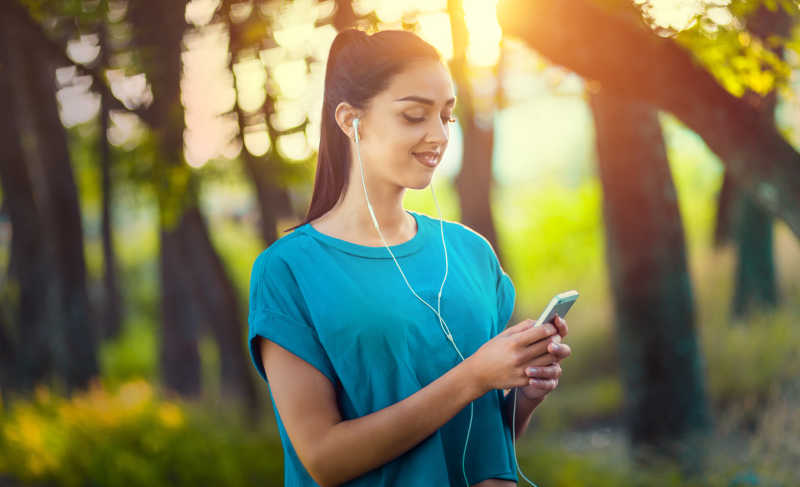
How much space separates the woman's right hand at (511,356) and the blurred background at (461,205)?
1077 mm

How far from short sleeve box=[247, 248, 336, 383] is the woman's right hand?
0.39 m

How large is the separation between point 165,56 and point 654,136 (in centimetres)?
364

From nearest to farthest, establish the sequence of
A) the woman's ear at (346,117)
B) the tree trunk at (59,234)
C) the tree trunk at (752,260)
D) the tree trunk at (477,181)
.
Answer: the woman's ear at (346,117)
the tree trunk at (477,181)
the tree trunk at (59,234)
the tree trunk at (752,260)

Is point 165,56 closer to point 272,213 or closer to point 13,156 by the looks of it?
point 272,213

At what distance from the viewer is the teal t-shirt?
198 centimetres

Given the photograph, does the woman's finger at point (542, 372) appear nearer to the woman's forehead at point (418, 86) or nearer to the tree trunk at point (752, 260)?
the woman's forehead at point (418, 86)

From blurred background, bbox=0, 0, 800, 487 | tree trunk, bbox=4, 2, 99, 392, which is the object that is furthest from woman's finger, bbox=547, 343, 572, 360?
tree trunk, bbox=4, 2, 99, 392

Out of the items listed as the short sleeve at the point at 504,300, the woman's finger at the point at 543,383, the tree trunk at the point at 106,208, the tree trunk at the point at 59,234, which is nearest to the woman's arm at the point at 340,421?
the woman's finger at the point at 543,383

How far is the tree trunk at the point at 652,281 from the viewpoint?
5.97 metres

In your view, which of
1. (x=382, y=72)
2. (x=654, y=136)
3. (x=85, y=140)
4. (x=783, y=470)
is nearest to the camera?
(x=382, y=72)

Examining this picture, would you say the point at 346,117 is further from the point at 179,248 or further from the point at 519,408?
the point at 179,248

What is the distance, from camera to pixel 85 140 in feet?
45.3

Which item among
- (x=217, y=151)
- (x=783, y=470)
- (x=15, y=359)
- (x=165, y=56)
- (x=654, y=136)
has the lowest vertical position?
(x=783, y=470)

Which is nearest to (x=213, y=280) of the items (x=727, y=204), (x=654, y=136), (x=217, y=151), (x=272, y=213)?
A: (x=272, y=213)
